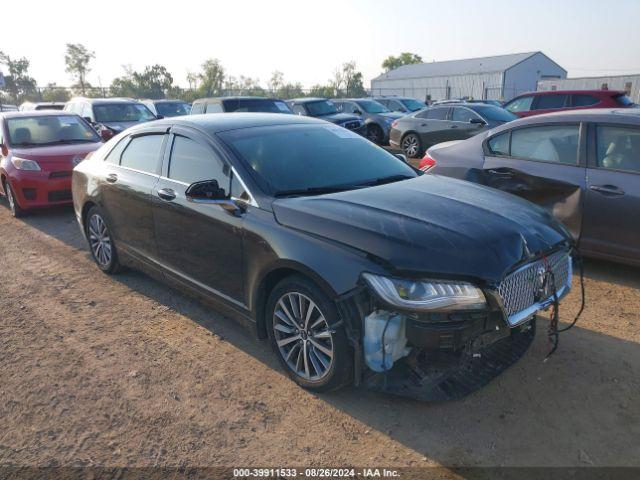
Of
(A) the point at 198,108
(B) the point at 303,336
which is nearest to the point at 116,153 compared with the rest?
(B) the point at 303,336

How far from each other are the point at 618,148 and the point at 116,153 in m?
4.76

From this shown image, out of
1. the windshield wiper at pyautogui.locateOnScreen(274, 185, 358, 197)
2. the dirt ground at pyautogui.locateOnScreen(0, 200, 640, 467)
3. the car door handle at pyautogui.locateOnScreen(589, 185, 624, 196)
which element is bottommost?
the dirt ground at pyautogui.locateOnScreen(0, 200, 640, 467)

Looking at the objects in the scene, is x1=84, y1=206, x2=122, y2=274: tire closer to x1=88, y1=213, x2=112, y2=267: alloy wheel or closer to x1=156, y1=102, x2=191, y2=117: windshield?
x1=88, y1=213, x2=112, y2=267: alloy wheel

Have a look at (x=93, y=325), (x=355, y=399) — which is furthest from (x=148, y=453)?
(x=93, y=325)

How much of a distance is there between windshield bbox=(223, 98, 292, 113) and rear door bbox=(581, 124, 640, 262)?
9.70 metres

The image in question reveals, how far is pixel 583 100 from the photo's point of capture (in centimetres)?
1323

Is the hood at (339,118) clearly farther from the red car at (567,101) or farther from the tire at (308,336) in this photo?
the tire at (308,336)

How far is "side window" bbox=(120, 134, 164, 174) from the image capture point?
4.41 metres

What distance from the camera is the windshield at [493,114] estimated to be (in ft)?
40.5

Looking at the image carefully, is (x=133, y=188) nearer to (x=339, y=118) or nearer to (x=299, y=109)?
(x=339, y=118)

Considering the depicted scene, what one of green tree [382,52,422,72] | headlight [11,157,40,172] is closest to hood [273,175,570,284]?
headlight [11,157,40,172]

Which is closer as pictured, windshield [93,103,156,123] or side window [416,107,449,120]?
windshield [93,103,156,123]

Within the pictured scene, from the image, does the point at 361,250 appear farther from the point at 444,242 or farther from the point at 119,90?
the point at 119,90

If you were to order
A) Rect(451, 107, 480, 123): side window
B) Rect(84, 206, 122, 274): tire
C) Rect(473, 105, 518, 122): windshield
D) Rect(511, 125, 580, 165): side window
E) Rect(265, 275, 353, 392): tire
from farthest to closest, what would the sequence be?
1. Rect(451, 107, 480, 123): side window
2. Rect(473, 105, 518, 122): windshield
3. Rect(84, 206, 122, 274): tire
4. Rect(511, 125, 580, 165): side window
5. Rect(265, 275, 353, 392): tire
